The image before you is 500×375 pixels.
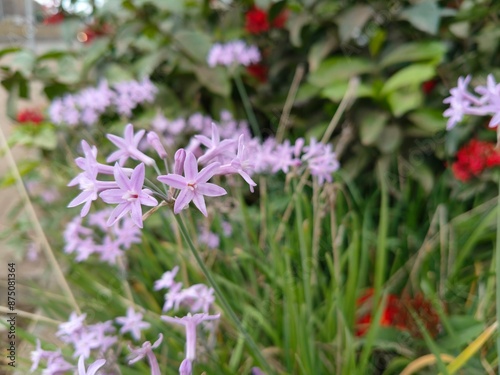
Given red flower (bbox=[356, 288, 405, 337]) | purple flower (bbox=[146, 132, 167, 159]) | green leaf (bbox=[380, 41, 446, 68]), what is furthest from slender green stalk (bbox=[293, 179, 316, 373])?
green leaf (bbox=[380, 41, 446, 68])

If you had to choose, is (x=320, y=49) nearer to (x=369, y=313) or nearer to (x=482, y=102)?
(x=369, y=313)

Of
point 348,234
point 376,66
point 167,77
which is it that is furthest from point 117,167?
point 167,77

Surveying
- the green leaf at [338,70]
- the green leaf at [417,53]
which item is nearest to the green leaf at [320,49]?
the green leaf at [338,70]

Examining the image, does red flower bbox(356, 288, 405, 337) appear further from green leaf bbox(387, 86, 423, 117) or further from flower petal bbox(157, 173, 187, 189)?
flower petal bbox(157, 173, 187, 189)

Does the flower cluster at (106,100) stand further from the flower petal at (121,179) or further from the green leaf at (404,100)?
the flower petal at (121,179)

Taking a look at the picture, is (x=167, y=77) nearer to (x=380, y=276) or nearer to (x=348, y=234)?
(x=348, y=234)

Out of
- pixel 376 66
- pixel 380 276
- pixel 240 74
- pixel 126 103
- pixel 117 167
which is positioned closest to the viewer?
pixel 117 167

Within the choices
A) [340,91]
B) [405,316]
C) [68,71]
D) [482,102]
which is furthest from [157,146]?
[68,71]
